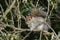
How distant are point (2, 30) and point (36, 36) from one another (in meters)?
0.57

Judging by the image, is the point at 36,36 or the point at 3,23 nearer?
the point at 3,23

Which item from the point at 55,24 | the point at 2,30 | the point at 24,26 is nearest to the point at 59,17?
the point at 55,24

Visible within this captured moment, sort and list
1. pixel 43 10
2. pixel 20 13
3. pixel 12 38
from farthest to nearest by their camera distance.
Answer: pixel 43 10 → pixel 20 13 → pixel 12 38

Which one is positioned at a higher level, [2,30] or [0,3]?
[0,3]

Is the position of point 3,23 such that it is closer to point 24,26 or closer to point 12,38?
point 12,38

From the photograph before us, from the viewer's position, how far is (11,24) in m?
4.77

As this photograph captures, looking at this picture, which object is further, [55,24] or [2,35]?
[55,24]

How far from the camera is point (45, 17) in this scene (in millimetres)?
4484

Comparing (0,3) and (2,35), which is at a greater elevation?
(0,3)

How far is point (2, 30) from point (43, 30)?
23.1 inches

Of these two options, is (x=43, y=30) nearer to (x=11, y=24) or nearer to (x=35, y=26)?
(x=35, y=26)

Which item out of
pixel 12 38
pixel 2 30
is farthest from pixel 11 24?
pixel 12 38

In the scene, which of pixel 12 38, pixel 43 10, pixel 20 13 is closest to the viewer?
pixel 12 38

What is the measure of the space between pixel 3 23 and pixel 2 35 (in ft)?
0.51
